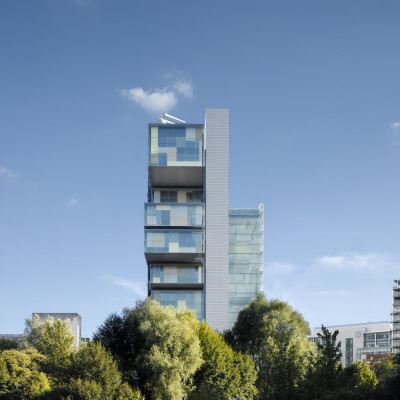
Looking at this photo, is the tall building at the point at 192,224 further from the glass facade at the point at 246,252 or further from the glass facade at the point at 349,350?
the glass facade at the point at 349,350

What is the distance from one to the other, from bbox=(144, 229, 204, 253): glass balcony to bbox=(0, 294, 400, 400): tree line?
1256 centimetres

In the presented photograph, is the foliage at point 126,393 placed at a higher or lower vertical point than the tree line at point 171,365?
lower

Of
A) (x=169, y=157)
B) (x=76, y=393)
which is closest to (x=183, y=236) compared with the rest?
(x=169, y=157)

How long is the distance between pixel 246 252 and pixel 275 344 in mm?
54252

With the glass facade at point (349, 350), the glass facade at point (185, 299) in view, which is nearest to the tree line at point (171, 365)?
the glass facade at point (185, 299)

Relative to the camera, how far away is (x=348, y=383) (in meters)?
46.2

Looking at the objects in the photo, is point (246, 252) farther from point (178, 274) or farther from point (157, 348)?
point (157, 348)

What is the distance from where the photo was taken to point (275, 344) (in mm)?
56969

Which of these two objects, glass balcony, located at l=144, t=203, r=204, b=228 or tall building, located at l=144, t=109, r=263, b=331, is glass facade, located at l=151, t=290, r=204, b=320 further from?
glass balcony, located at l=144, t=203, r=204, b=228

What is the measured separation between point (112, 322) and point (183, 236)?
53.5 feet

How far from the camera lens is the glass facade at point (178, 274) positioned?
74.1 m

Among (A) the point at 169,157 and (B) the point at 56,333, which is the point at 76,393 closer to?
(B) the point at 56,333

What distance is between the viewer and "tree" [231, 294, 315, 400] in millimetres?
48938

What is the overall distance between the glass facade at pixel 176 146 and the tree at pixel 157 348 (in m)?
20.4
